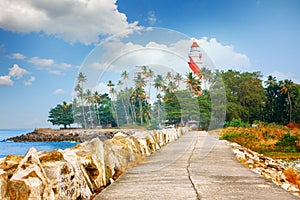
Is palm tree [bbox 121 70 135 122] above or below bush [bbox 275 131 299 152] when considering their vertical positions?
above

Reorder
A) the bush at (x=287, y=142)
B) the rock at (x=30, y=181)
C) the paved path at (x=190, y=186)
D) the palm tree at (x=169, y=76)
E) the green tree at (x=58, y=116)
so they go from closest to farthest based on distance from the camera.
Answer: the rock at (x=30, y=181), the paved path at (x=190, y=186), the palm tree at (x=169, y=76), the bush at (x=287, y=142), the green tree at (x=58, y=116)

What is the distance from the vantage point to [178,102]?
13.1 metres

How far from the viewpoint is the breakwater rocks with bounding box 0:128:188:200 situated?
2371 millimetres

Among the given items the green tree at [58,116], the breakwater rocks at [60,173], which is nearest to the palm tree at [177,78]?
the breakwater rocks at [60,173]

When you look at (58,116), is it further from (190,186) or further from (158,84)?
(190,186)

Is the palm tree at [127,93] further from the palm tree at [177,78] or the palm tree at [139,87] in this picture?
the palm tree at [177,78]

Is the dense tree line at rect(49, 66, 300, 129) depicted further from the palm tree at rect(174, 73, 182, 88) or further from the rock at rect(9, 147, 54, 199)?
the rock at rect(9, 147, 54, 199)

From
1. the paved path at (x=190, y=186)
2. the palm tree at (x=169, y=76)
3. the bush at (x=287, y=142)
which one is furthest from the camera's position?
the bush at (x=287, y=142)

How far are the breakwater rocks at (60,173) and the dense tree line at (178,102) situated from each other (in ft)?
8.96

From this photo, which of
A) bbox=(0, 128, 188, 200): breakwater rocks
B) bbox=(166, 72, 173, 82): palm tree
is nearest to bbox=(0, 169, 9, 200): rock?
bbox=(0, 128, 188, 200): breakwater rocks

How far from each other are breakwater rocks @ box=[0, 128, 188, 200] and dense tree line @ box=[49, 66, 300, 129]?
2732mm

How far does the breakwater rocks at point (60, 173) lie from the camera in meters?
2.37

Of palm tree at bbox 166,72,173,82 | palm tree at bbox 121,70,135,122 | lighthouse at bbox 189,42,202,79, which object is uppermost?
lighthouse at bbox 189,42,202,79

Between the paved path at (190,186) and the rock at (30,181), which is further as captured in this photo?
the paved path at (190,186)
